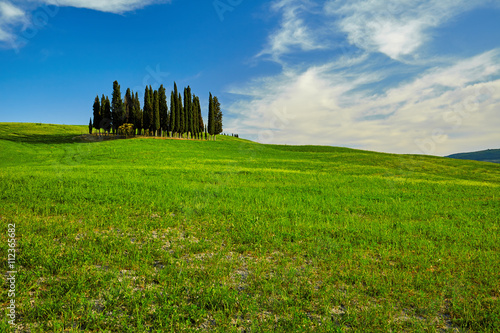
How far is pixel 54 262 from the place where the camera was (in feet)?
21.4

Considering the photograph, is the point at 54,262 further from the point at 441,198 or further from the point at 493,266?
the point at 441,198

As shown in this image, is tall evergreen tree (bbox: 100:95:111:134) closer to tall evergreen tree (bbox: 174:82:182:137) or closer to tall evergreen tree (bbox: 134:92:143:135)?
tall evergreen tree (bbox: 134:92:143:135)

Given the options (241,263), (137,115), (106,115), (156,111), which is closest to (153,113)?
(156,111)

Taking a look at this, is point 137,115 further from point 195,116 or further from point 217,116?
point 217,116

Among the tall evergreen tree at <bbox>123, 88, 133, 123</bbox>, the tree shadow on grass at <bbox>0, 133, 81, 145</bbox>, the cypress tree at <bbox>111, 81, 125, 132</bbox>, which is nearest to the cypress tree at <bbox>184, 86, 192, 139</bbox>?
the tall evergreen tree at <bbox>123, 88, 133, 123</bbox>

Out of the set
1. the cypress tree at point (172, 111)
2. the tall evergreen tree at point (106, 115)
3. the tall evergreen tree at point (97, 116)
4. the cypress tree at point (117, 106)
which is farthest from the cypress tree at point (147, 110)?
the tall evergreen tree at point (97, 116)

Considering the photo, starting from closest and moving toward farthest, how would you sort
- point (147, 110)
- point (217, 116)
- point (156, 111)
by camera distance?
point (156, 111), point (147, 110), point (217, 116)

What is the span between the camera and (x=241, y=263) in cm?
717

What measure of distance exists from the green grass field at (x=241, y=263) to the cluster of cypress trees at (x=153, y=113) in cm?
5943

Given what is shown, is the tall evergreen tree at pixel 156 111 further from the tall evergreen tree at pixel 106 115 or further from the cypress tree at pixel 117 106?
the tall evergreen tree at pixel 106 115

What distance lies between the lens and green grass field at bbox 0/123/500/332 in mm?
4902

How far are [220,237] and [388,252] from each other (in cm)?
543

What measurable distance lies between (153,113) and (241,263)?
7084cm

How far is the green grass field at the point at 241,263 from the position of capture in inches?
193
